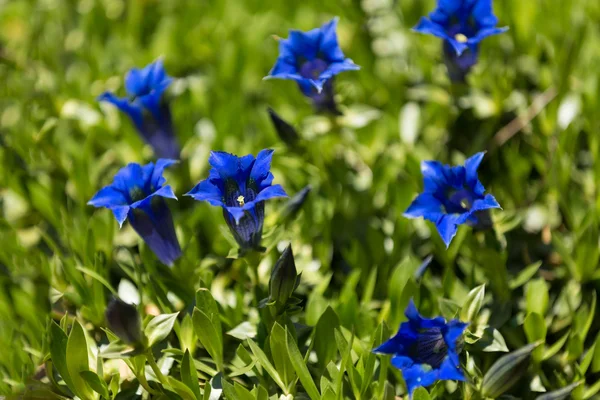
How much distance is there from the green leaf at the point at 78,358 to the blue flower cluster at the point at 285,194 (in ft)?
0.91

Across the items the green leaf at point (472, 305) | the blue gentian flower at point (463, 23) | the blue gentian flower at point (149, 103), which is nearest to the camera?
the green leaf at point (472, 305)

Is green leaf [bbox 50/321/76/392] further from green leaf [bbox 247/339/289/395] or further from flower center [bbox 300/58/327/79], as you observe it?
flower center [bbox 300/58/327/79]

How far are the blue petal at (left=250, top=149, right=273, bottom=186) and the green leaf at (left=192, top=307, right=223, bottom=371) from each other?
1.07 ft

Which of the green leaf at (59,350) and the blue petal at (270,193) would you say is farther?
the green leaf at (59,350)

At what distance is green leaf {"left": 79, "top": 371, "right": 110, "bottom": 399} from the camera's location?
1.54 meters

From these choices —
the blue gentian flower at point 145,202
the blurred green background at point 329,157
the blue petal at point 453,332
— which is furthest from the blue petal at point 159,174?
the blue petal at point 453,332

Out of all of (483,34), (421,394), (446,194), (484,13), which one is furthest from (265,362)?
(484,13)

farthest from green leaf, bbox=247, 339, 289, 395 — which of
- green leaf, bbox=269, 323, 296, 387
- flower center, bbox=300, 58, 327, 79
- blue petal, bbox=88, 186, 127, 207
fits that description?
flower center, bbox=300, 58, 327, 79

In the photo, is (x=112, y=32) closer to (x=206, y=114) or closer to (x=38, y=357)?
(x=206, y=114)

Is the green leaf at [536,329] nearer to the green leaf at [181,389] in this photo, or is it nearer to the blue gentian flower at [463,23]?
the blue gentian flower at [463,23]

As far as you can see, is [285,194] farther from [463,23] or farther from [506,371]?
[463,23]

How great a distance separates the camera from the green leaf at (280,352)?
5.04 ft

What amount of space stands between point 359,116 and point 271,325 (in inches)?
31.4

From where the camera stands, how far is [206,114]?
93.8 inches
